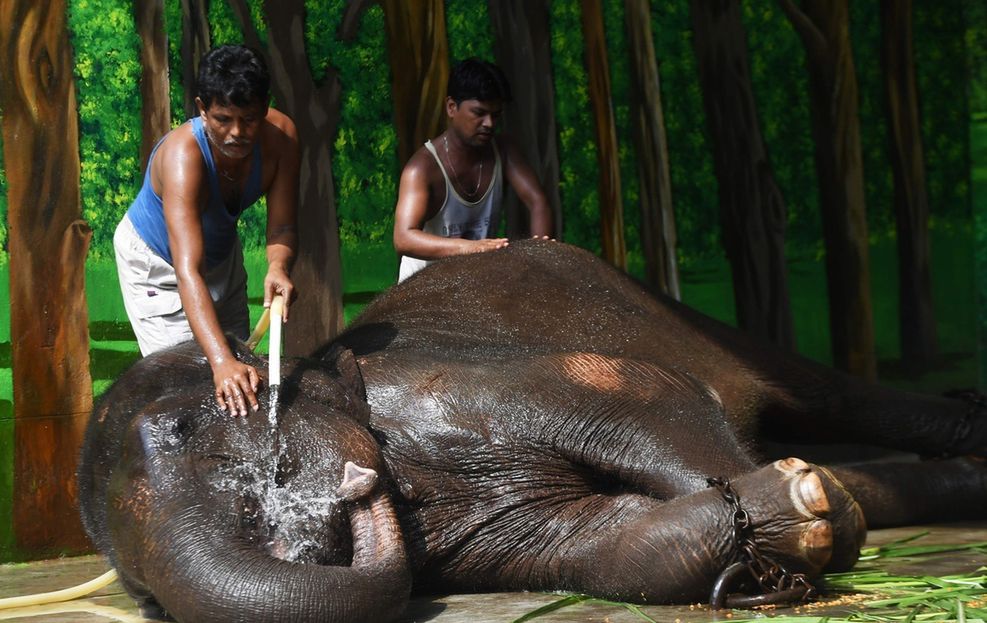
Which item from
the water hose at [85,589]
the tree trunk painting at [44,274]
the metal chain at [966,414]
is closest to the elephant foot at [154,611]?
the water hose at [85,589]

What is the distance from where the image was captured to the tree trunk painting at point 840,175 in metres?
8.20

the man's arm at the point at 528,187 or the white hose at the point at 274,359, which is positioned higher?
the man's arm at the point at 528,187

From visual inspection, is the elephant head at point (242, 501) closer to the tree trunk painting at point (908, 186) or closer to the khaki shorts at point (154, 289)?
the khaki shorts at point (154, 289)

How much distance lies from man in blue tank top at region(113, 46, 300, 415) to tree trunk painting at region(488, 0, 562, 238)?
2247 mm

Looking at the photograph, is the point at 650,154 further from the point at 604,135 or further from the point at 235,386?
the point at 235,386

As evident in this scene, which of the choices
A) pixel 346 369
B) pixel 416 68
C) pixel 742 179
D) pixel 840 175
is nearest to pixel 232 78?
pixel 346 369

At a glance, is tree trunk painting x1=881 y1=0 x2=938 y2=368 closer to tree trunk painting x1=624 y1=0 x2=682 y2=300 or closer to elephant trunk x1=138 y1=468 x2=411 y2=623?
tree trunk painting x1=624 y1=0 x2=682 y2=300

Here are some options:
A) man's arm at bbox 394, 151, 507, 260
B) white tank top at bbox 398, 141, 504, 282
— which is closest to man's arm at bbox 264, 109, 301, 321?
man's arm at bbox 394, 151, 507, 260

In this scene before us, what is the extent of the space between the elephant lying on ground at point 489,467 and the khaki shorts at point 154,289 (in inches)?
21.3

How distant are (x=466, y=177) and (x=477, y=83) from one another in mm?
413

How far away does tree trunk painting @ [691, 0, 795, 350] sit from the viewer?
7.99 m

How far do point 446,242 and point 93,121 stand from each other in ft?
5.68

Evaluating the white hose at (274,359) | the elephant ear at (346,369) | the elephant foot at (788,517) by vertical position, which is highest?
the white hose at (274,359)

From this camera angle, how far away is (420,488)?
4.41m
